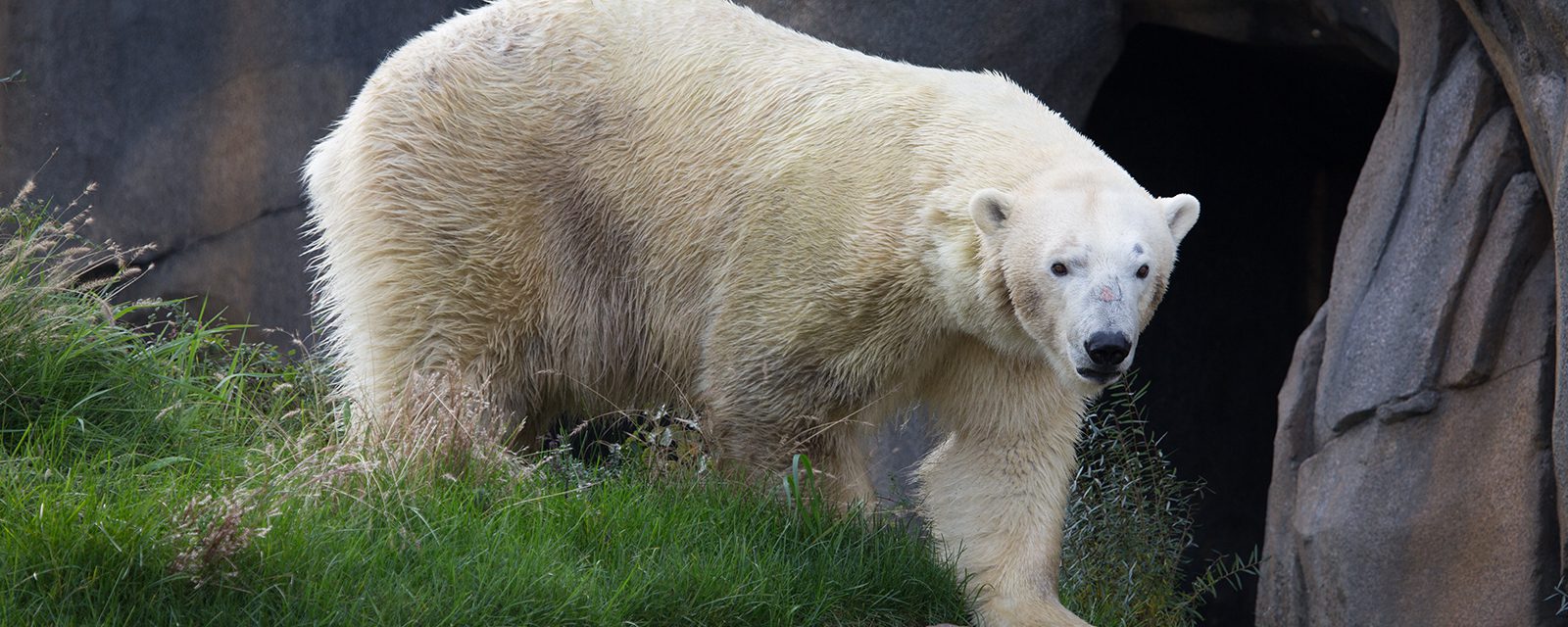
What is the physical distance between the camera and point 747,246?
465 centimetres

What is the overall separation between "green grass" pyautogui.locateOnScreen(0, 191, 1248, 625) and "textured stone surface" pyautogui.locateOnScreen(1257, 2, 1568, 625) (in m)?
1.08

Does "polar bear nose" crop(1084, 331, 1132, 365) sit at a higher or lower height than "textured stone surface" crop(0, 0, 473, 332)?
higher

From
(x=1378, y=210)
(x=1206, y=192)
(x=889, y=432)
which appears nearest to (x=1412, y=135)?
(x=1378, y=210)

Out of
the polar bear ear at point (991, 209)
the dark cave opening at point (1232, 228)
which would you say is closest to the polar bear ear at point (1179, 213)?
the polar bear ear at point (991, 209)

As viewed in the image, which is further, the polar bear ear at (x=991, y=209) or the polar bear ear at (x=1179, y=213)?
the polar bear ear at (x=1179, y=213)

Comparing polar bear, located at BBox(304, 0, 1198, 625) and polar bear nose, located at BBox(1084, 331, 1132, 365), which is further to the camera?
polar bear, located at BBox(304, 0, 1198, 625)

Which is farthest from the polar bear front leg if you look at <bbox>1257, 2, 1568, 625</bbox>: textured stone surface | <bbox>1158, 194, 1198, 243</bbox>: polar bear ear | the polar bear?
<bbox>1257, 2, 1568, 625</bbox>: textured stone surface

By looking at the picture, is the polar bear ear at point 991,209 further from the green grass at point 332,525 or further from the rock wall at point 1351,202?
the rock wall at point 1351,202

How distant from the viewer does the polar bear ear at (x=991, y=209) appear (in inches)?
162

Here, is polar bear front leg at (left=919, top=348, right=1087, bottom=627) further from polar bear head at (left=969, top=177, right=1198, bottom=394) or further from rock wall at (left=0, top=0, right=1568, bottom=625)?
rock wall at (left=0, top=0, right=1568, bottom=625)

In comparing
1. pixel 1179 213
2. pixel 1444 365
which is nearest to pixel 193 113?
pixel 1179 213

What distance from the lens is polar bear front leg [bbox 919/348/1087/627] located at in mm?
4547

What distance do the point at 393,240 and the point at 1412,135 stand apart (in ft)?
11.3

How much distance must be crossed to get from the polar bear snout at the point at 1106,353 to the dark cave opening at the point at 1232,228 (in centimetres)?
475
